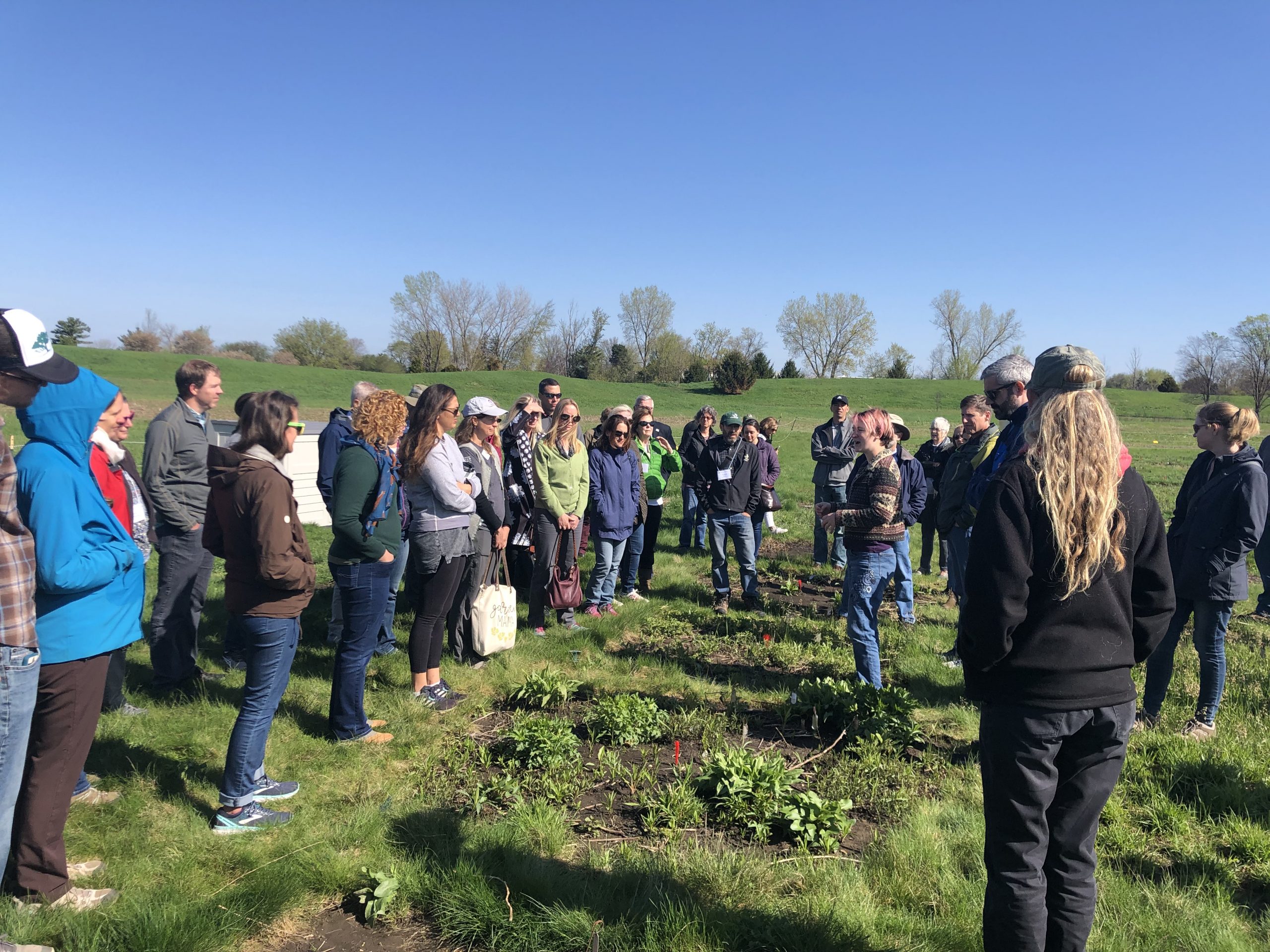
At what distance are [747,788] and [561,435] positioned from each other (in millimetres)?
3825

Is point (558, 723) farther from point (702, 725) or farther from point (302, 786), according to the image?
point (302, 786)

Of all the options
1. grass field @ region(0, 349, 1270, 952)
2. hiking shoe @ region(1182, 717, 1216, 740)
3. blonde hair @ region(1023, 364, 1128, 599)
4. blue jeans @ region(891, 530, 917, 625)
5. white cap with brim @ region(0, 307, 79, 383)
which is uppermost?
white cap with brim @ region(0, 307, 79, 383)

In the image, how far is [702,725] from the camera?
491 cm

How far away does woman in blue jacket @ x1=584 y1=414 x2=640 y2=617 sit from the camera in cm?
721

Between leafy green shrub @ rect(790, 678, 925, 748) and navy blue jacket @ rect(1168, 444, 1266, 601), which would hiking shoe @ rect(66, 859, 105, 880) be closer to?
leafy green shrub @ rect(790, 678, 925, 748)

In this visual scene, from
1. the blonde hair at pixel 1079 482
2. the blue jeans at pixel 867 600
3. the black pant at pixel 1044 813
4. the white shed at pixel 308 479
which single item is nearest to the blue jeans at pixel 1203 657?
the blue jeans at pixel 867 600

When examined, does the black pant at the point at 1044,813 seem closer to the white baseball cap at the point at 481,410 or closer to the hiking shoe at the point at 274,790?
the hiking shoe at the point at 274,790

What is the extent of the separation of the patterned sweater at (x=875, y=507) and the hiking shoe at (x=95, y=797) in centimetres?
473

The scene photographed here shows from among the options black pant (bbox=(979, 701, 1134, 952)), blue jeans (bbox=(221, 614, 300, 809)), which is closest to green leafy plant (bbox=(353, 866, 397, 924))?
blue jeans (bbox=(221, 614, 300, 809))

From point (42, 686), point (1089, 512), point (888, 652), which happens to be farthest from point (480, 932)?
point (888, 652)

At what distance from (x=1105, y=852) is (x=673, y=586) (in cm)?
544

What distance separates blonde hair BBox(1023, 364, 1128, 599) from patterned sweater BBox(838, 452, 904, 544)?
8.83ft

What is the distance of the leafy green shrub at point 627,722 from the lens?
4645 mm

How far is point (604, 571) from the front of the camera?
24.0ft
